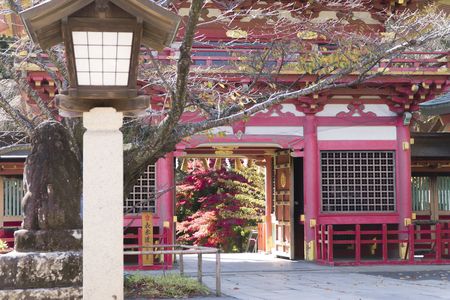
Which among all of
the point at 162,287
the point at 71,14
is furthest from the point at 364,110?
the point at 71,14

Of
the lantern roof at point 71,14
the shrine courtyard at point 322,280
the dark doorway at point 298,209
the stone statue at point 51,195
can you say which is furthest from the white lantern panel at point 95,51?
the dark doorway at point 298,209

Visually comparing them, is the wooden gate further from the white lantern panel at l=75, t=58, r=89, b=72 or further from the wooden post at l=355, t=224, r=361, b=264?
the white lantern panel at l=75, t=58, r=89, b=72

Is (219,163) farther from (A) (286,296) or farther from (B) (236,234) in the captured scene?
(A) (286,296)

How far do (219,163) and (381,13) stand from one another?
10.8m

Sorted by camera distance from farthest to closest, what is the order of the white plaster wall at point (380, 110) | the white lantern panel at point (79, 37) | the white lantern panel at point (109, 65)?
the white plaster wall at point (380, 110) → the white lantern panel at point (109, 65) → the white lantern panel at point (79, 37)

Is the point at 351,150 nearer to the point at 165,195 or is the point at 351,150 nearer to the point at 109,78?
the point at 165,195

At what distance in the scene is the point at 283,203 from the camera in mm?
18188

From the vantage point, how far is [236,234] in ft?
79.8

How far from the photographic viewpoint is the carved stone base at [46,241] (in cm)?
745

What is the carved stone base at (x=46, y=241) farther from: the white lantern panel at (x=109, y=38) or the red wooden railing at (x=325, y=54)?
the red wooden railing at (x=325, y=54)

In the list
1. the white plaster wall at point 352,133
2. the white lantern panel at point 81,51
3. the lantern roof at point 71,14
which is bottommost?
the white lantern panel at point 81,51

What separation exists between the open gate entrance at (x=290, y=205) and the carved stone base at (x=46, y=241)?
1038 cm

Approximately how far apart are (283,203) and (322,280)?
5475mm

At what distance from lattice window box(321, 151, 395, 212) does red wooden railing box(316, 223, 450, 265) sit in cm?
62
